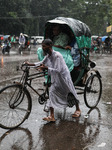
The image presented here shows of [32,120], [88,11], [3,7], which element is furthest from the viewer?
[88,11]

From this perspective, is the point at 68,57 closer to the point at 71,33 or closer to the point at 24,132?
Answer: the point at 71,33

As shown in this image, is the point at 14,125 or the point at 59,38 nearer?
the point at 14,125

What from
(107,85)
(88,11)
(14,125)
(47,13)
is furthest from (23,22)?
(14,125)

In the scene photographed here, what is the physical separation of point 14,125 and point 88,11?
5829 centimetres

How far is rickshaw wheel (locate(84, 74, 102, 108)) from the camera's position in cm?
497

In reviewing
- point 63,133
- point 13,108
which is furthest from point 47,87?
point 63,133

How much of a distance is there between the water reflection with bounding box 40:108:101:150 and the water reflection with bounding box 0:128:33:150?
0.21m

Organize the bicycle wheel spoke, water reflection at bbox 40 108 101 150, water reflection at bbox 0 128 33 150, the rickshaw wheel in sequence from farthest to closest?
the rickshaw wheel → the bicycle wheel spoke → water reflection at bbox 40 108 101 150 → water reflection at bbox 0 128 33 150

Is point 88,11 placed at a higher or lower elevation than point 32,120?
higher

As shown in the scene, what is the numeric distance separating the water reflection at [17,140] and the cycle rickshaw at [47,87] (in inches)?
6.0

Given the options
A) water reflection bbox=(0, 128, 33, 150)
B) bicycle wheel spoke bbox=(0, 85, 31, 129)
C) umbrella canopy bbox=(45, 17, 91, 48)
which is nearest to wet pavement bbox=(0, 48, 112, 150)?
water reflection bbox=(0, 128, 33, 150)

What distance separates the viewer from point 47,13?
59781mm

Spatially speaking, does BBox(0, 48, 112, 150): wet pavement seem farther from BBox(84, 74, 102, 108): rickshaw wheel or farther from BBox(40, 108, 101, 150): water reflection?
BBox(84, 74, 102, 108): rickshaw wheel

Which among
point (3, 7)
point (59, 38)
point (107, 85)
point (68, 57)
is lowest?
point (107, 85)
